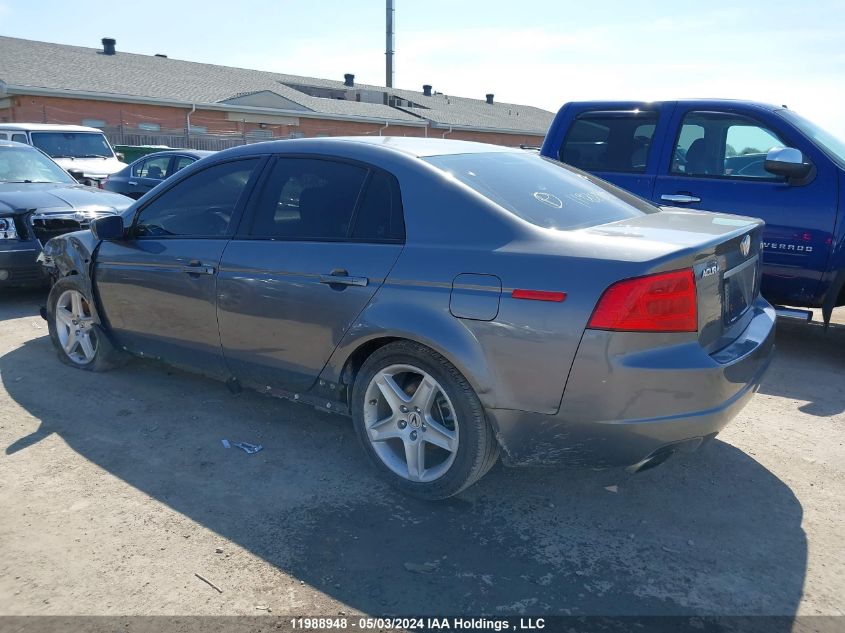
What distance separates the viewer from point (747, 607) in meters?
2.69

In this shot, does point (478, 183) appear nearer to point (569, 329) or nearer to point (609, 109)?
point (569, 329)

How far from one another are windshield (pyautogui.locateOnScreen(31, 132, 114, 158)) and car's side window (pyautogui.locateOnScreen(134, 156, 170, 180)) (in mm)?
1512

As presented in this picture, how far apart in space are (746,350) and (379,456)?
5.93ft

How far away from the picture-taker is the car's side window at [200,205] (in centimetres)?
423

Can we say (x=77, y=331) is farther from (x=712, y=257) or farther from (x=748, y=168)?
(x=748, y=168)

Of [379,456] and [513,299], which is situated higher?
[513,299]

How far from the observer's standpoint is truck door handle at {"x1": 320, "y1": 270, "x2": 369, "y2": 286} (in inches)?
137

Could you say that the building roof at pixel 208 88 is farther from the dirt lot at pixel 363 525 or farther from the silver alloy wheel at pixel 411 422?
the silver alloy wheel at pixel 411 422

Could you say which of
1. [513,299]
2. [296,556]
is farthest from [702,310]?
[296,556]

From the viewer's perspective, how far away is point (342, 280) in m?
3.54

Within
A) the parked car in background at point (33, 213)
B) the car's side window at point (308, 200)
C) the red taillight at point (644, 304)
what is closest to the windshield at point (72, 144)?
the parked car in background at point (33, 213)

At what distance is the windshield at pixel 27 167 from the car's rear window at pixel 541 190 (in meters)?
6.79

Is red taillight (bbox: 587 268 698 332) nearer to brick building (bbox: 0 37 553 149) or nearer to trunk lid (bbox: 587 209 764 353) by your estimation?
trunk lid (bbox: 587 209 764 353)

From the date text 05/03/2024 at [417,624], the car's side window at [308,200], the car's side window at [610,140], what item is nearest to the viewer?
the date text 05/03/2024 at [417,624]
